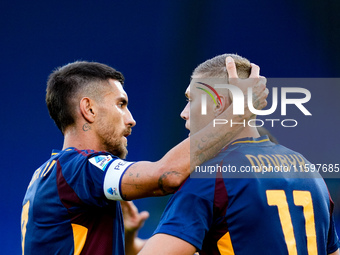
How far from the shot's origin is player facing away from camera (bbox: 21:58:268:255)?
6.68ft

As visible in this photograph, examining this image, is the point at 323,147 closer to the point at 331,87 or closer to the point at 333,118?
the point at 333,118

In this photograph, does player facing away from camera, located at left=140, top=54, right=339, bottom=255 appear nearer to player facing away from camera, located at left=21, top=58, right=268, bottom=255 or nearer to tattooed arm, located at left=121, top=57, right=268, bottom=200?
tattooed arm, located at left=121, top=57, right=268, bottom=200

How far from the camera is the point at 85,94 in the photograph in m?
2.68

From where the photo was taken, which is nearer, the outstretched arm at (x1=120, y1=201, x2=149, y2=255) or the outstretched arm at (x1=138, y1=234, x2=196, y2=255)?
the outstretched arm at (x1=138, y1=234, x2=196, y2=255)

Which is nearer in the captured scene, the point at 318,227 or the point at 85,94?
the point at 318,227

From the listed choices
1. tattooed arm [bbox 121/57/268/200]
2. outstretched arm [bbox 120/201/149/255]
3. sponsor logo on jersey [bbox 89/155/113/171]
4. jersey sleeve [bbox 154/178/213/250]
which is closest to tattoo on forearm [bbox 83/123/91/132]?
sponsor logo on jersey [bbox 89/155/113/171]

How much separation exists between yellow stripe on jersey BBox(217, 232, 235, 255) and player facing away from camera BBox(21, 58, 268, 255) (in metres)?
0.37

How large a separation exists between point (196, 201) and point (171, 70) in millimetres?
6477

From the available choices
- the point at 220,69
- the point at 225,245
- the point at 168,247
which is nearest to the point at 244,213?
the point at 225,245

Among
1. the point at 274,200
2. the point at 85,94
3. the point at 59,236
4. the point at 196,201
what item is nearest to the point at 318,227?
the point at 274,200

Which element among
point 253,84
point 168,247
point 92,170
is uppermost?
point 253,84

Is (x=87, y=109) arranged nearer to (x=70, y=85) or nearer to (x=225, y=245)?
(x=70, y=85)

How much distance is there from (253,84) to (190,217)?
795 millimetres

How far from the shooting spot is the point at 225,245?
68.5 inches
